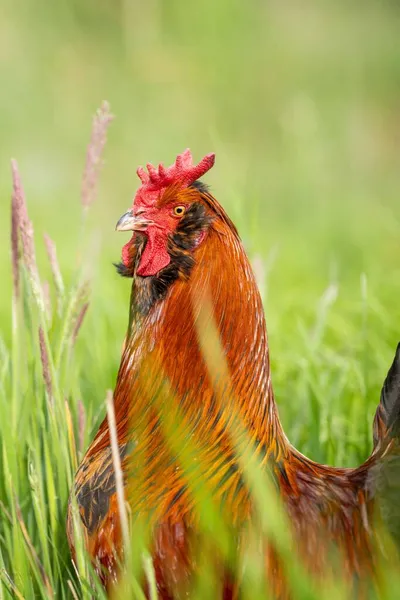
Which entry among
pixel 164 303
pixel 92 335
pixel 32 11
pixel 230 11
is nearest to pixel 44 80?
pixel 32 11

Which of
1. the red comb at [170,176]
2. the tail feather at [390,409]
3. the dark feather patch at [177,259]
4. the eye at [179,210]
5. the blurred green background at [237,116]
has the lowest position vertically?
A: the tail feather at [390,409]

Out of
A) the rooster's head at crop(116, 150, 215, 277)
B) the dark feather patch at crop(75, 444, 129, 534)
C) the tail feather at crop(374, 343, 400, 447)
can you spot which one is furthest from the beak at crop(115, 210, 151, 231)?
the tail feather at crop(374, 343, 400, 447)

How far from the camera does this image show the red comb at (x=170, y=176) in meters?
1.52

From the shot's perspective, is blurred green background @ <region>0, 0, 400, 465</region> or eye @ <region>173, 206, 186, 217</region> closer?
eye @ <region>173, 206, 186, 217</region>

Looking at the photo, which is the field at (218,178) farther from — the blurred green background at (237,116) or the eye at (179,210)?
the eye at (179,210)

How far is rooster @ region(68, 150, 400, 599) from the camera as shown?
1.40 meters

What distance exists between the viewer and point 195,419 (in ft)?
4.80

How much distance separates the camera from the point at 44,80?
7188mm

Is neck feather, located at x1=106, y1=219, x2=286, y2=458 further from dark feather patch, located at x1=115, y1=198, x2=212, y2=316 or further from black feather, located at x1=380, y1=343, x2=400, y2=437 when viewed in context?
black feather, located at x1=380, y1=343, x2=400, y2=437

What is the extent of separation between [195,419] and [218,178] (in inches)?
156

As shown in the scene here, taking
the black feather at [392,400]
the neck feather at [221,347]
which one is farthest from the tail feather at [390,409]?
the neck feather at [221,347]

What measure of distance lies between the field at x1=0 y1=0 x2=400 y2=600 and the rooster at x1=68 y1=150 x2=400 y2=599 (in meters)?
0.12

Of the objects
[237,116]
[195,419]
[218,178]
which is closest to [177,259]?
[195,419]

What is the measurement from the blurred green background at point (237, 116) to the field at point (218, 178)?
2 cm
